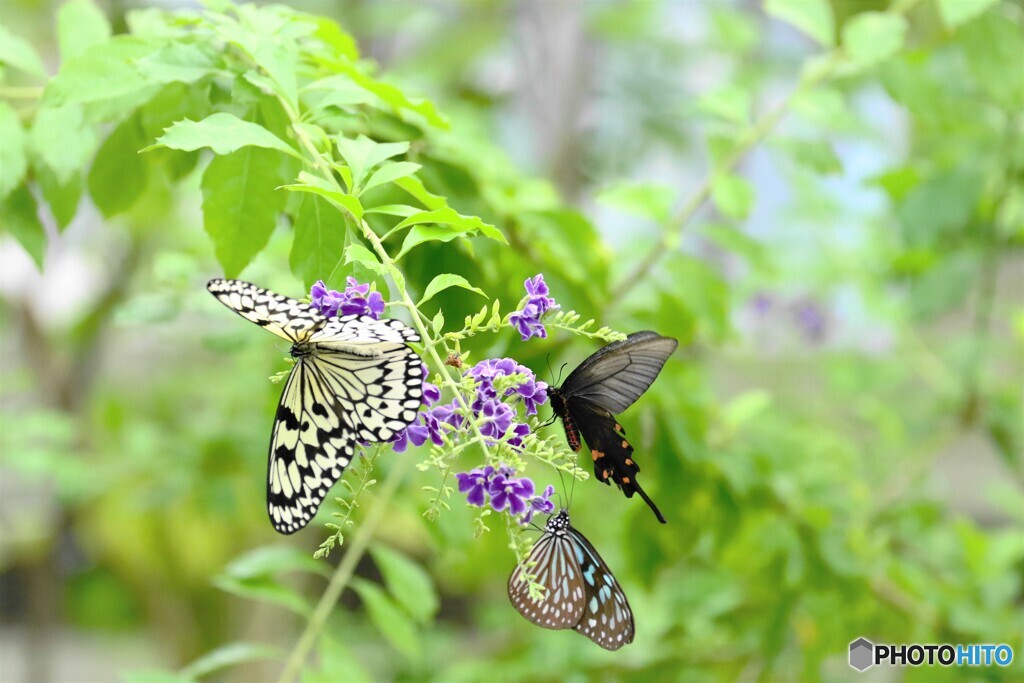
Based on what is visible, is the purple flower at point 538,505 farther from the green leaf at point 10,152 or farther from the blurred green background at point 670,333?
the green leaf at point 10,152

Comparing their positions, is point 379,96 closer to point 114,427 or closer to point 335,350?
point 335,350

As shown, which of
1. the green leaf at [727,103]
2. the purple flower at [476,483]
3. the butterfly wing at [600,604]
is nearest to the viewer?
the purple flower at [476,483]

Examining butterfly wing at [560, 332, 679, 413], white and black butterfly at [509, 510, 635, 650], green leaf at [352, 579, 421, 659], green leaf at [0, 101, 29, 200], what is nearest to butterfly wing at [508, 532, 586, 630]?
white and black butterfly at [509, 510, 635, 650]

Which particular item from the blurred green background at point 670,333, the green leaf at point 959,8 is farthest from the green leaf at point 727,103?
the green leaf at point 959,8

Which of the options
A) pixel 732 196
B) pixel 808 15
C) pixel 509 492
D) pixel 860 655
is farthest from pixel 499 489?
pixel 860 655

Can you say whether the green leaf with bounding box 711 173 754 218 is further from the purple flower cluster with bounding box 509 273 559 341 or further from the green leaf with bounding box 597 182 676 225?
the purple flower cluster with bounding box 509 273 559 341

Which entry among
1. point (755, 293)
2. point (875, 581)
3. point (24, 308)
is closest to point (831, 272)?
point (755, 293)

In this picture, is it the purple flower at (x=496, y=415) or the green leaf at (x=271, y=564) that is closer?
the purple flower at (x=496, y=415)
